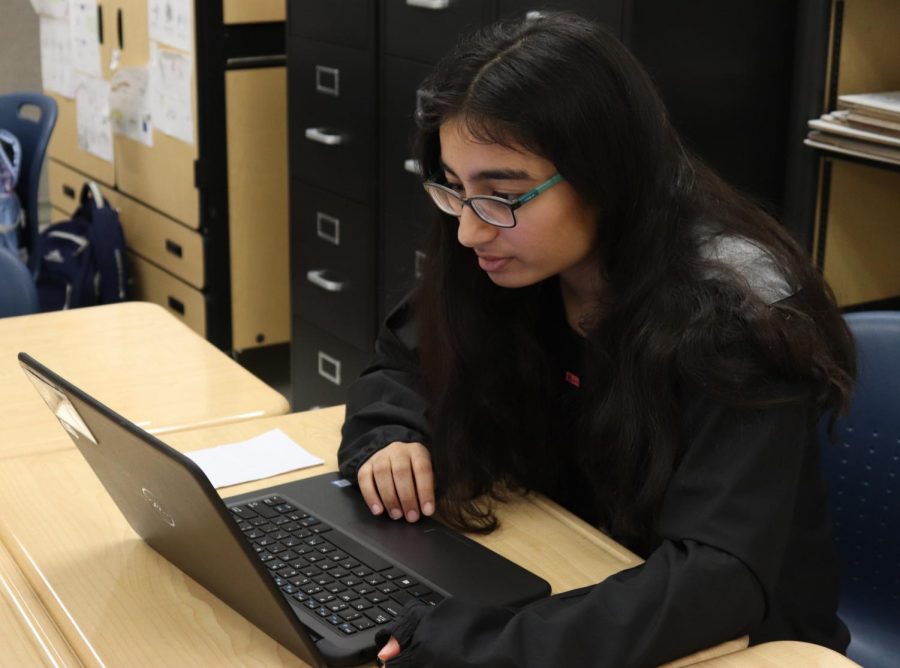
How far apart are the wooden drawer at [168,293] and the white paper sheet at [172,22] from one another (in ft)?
2.33

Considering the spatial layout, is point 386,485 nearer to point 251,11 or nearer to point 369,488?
point 369,488

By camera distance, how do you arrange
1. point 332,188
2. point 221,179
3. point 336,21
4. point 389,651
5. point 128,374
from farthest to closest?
point 221,179 < point 332,188 < point 336,21 < point 128,374 < point 389,651

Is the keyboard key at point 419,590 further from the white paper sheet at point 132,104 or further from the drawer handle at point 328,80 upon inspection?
the white paper sheet at point 132,104

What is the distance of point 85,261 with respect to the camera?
3943mm

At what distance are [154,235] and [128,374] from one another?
7.36 ft

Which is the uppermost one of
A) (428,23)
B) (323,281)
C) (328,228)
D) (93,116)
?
(428,23)

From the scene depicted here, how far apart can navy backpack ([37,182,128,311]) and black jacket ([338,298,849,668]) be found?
9.90 feet

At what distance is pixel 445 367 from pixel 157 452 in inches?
19.3

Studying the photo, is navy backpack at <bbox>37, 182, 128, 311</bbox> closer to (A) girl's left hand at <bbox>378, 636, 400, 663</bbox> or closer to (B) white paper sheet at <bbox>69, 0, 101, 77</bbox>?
(B) white paper sheet at <bbox>69, 0, 101, 77</bbox>

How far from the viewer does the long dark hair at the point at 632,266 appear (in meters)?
1.18

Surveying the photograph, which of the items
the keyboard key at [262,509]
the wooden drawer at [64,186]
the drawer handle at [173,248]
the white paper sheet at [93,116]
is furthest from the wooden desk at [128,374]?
the wooden drawer at [64,186]

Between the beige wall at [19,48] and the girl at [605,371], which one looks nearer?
the girl at [605,371]

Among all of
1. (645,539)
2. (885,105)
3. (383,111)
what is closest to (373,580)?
(645,539)

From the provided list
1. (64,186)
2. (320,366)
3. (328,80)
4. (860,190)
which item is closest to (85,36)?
(64,186)
